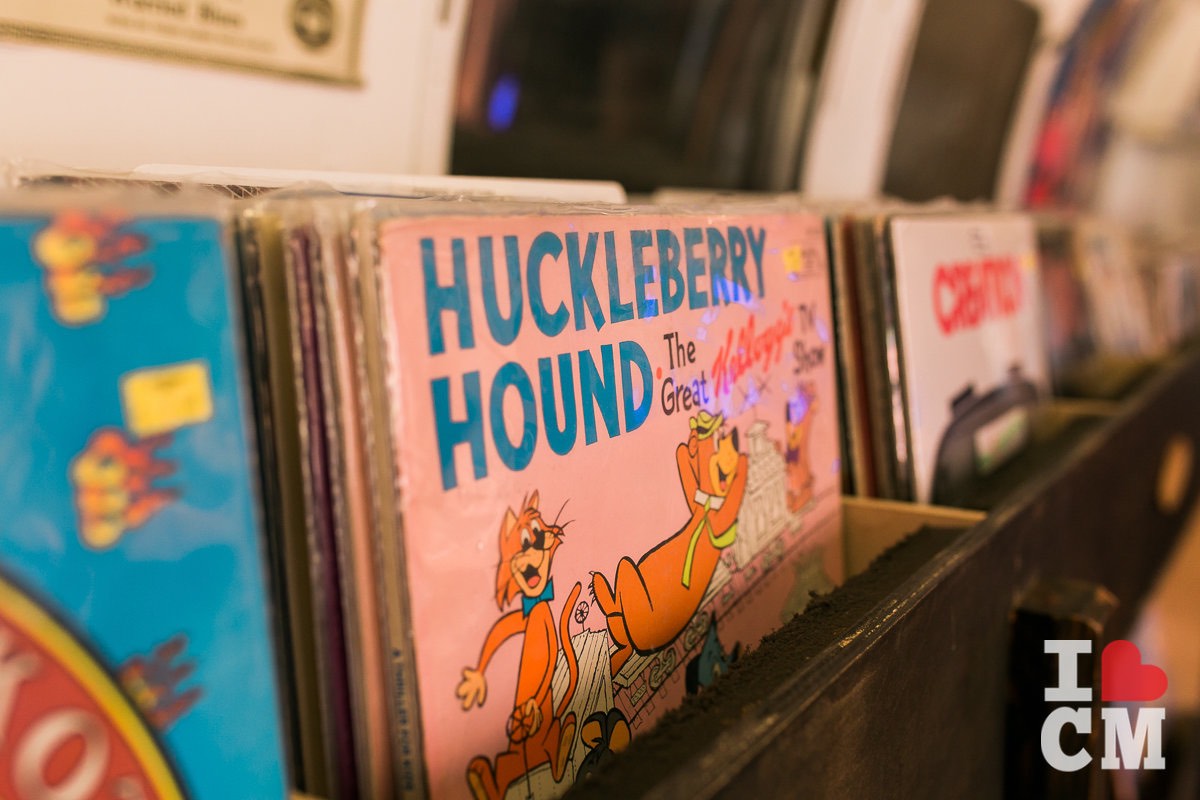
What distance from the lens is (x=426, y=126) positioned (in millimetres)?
1262

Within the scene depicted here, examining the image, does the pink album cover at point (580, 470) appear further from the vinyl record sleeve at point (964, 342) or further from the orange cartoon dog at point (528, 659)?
the vinyl record sleeve at point (964, 342)

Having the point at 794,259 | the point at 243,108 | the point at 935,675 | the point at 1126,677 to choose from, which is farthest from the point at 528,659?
the point at 1126,677

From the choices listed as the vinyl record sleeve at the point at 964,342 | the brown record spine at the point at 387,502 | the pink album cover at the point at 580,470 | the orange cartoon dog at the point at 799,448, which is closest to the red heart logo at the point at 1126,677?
the vinyl record sleeve at the point at 964,342

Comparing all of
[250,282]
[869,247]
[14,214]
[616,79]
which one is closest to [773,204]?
[869,247]

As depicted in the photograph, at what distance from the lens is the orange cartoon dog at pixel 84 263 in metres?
0.40

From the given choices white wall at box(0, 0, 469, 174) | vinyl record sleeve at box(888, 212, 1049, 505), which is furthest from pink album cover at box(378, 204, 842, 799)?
white wall at box(0, 0, 469, 174)

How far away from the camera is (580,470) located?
66 cm

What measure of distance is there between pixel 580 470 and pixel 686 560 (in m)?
0.17

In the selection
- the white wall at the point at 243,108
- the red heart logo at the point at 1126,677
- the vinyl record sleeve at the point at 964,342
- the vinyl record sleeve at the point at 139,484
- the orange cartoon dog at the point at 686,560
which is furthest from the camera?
the red heart logo at the point at 1126,677

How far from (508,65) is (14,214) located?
143 cm

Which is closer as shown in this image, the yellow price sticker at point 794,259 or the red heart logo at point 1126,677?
the yellow price sticker at point 794,259

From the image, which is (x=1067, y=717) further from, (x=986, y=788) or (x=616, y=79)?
(x=616, y=79)

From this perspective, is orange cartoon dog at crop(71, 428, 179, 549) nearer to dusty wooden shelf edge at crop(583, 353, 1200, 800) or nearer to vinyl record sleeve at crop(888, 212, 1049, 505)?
dusty wooden shelf edge at crop(583, 353, 1200, 800)

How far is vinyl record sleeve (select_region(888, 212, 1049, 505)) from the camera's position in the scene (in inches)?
43.1
